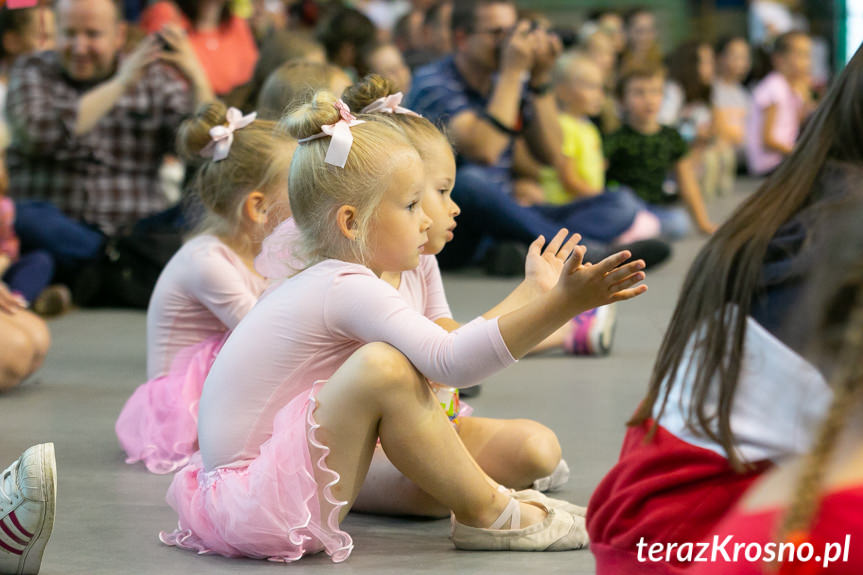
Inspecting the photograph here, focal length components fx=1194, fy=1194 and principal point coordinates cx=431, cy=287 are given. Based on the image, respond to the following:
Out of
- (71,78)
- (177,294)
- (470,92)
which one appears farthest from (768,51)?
(177,294)

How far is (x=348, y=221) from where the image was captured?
192 cm

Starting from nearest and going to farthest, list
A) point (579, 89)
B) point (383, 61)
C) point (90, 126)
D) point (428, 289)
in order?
point (428, 289) < point (90, 126) < point (383, 61) < point (579, 89)

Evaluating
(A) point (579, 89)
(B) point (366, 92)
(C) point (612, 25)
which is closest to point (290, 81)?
(B) point (366, 92)

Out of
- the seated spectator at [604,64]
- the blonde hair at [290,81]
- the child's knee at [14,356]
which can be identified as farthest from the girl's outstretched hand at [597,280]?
the seated spectator at [604,64]

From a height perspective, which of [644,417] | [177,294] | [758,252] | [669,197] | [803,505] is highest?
[758,252]

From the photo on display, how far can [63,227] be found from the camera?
4316mm

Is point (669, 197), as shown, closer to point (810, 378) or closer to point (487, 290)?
point (487, 290)

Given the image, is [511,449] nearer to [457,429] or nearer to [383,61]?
[457,429]

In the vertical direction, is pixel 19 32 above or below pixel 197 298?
above

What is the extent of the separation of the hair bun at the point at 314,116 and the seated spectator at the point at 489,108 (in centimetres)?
Answer: 281

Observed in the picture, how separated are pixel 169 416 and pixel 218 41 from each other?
3.51 m

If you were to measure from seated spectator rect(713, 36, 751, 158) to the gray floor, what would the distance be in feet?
15.5

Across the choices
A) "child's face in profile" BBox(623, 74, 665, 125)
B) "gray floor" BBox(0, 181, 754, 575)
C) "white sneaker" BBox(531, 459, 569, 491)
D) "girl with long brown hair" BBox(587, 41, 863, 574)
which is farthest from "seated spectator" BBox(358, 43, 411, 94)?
"girl with long brown hair" BBox(587, 41, 863, 574)

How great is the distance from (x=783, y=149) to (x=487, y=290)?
426 cm
